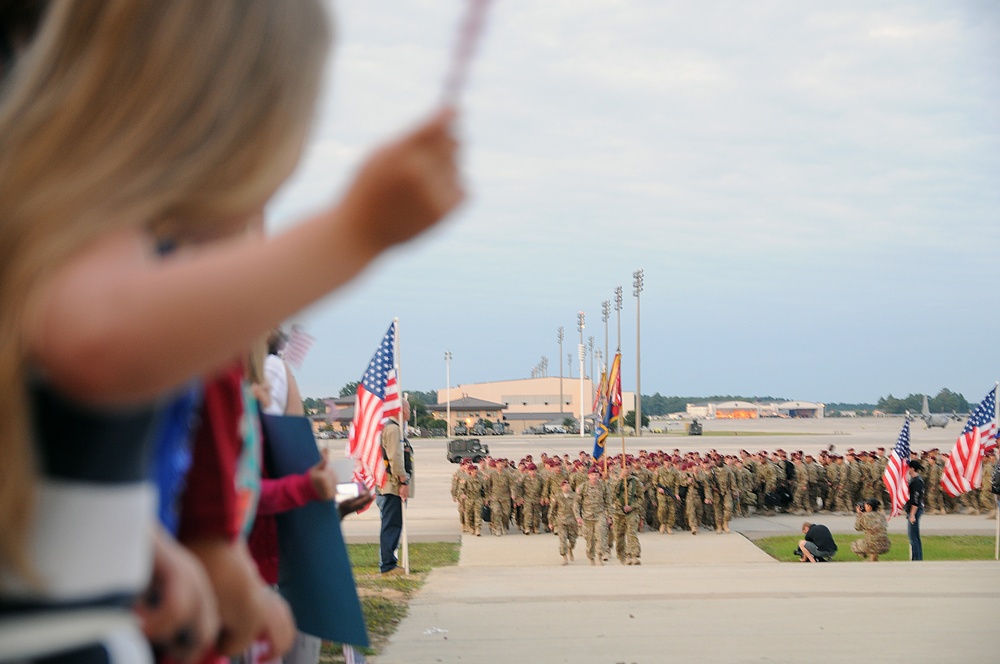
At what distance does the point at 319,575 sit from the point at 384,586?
772 cm

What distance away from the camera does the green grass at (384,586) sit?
24.1ft

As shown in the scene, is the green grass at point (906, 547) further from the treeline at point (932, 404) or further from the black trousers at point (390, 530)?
the treeline at point (932, 404)

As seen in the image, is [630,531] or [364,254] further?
[630,531]

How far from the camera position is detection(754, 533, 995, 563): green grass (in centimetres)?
1543

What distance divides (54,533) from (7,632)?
0.07 meters

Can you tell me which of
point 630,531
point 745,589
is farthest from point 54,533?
point 630,531

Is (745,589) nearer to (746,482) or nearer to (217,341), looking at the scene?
(217,341)

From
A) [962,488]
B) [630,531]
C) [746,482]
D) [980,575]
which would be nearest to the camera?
[980,575]

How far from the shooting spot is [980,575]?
10.9 meters

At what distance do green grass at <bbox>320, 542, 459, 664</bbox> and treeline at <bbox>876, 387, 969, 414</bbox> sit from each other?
145304mm

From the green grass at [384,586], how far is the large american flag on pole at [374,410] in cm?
116

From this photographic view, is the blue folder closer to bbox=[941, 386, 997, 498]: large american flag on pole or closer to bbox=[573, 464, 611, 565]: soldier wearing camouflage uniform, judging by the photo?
bbox=[573, 464, 611, 565]: soldier wearing camouflage uniform

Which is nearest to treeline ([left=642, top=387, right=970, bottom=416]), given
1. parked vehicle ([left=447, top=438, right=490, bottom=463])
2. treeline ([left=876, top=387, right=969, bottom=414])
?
treeline ([left=876, top=387, right=969, bottom=414])

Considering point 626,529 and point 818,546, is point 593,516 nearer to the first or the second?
point 626,529
